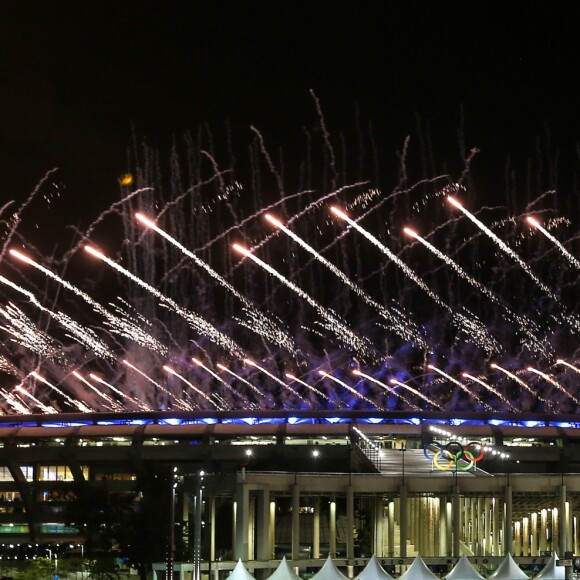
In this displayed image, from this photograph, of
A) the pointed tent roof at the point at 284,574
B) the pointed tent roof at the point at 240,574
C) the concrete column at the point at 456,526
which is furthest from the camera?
the concrete column at the point at 456,526

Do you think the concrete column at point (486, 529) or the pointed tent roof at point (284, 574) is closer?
the pointed tent roof at point (284, 574)

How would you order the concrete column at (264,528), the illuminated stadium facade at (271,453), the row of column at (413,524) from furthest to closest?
the illuminated stadium facade at (271,453)
the concrete column at (264,528)
the row of column at (413,524)

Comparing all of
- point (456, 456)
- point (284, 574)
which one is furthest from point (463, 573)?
point (456, 456)

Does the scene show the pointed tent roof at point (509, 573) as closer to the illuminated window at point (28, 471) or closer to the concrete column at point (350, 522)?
the concrete column at point (350, 522)

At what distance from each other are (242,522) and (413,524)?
60.3 ft

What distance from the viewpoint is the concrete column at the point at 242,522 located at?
5888 cm

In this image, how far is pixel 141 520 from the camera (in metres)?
61.8

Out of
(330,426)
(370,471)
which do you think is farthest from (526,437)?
(370,471)

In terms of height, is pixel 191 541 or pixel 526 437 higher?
pixel 526 437

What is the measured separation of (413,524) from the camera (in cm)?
7400

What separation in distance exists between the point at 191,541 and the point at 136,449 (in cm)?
2640

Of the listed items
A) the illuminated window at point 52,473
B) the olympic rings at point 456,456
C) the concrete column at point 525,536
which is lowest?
the concrete column at point 525,536

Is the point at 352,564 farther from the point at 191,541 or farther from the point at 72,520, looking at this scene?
the point at 72,520

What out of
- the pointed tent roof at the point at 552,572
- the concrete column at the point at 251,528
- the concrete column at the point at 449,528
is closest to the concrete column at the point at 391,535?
the concrete column at the point at 449,528
